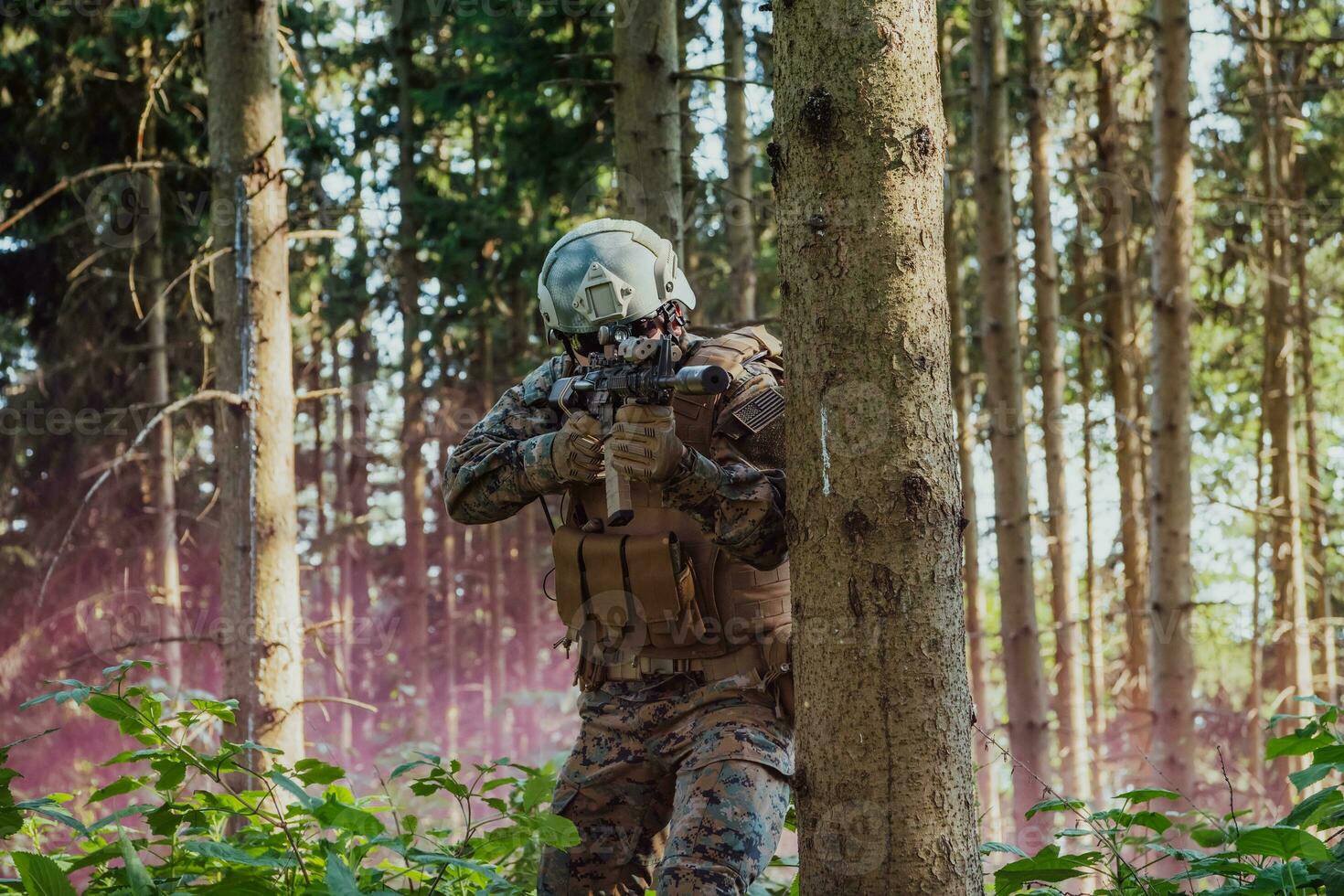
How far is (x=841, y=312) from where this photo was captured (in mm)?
2742

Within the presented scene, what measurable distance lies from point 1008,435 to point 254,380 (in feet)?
19.3

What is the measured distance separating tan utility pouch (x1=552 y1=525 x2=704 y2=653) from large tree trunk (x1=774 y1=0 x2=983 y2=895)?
971mm

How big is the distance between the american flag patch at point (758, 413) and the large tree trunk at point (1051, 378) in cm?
772

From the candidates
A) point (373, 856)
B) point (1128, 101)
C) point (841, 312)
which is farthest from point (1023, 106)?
point (841, 312)

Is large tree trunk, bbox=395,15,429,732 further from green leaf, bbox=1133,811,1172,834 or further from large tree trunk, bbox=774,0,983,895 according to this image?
large tree trunk, bbox=774,0,983,895

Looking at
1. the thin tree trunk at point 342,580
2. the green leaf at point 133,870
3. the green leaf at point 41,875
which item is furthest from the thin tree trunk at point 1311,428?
the thin tree trunk at point 342,580

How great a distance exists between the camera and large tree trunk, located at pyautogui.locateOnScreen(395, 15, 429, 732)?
17344 mm

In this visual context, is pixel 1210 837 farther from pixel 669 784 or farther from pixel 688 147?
pixel 688 147

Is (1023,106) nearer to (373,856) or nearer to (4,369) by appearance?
(373,856)

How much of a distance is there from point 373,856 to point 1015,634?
216 inches

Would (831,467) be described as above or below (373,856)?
above

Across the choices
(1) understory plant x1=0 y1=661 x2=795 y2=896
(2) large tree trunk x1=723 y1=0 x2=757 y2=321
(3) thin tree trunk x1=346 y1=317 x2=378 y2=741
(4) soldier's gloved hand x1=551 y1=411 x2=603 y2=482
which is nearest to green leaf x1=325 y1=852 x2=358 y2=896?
(1) understory plant x1=0 y1=661 x2=795 y2=896

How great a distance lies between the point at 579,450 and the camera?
3.65 metres
